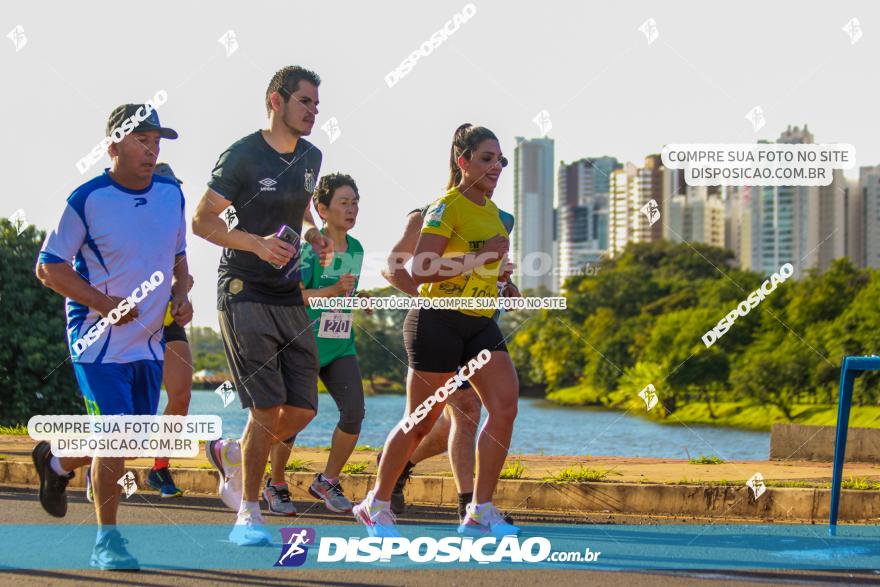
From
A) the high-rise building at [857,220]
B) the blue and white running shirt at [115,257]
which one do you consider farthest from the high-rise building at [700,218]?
the blue and white running shirt at [115,257]

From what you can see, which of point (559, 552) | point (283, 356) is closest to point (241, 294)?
point (283, 356)

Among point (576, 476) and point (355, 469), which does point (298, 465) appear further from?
point (576, 476)

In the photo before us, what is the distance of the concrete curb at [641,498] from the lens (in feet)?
27.7

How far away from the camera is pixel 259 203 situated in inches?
274

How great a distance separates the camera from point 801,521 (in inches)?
331

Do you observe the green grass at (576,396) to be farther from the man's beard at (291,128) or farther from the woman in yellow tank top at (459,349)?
Result: the man's beard at (291,128)

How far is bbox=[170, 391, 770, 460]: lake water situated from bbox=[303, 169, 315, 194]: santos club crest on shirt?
14.3 m

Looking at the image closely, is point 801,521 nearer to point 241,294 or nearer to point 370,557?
point 370,557

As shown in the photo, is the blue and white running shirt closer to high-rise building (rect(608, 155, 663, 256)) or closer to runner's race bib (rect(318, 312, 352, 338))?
runner's race bib (rect(318, 312, 352, 338))

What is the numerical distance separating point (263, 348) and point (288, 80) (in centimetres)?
133

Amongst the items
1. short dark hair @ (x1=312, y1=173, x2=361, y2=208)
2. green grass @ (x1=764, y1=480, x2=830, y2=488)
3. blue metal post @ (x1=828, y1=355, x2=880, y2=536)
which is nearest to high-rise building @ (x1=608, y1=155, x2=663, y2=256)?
green grass @ (x1=764, y1=480, x2=830, y2=488)

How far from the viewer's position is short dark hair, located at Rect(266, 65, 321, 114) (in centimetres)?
706

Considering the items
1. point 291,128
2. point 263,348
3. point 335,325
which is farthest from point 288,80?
point 335,325

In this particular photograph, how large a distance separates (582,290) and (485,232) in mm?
91142
